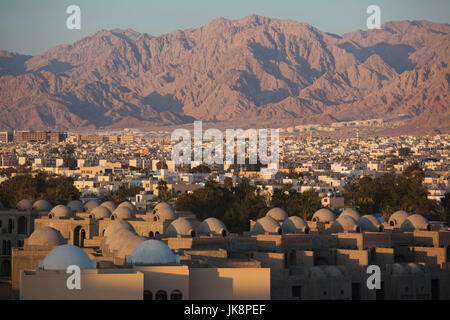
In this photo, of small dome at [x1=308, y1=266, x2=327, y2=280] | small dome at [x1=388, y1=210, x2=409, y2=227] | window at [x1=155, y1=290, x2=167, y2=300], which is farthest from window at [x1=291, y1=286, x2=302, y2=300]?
small dome at [x1=388, y1=210, x2=409, y2=227]

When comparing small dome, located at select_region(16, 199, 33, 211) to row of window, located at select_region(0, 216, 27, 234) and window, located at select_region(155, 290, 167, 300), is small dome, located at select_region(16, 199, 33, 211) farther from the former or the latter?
window, located at select_region(155, 290, 167, 300)

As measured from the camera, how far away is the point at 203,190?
53.5 metres

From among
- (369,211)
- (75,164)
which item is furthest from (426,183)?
(75,164)

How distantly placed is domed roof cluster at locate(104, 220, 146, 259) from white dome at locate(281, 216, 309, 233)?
243 inches

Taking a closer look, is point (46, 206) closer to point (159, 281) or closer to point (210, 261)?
point (210, 261)

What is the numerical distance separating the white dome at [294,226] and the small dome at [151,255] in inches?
430

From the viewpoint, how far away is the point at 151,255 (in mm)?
25719

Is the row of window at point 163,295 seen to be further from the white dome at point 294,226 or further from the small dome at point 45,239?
the white dome at point 294,226

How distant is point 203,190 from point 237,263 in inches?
1014

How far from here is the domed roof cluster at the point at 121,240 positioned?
28548mm

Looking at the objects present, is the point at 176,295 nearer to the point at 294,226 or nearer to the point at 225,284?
the point at 225,284

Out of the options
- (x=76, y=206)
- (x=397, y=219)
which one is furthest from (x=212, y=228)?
(x=76, y=206)

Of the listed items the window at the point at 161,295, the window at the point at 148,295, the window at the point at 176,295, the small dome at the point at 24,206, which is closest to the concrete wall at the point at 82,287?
the window at the point at 148,295
